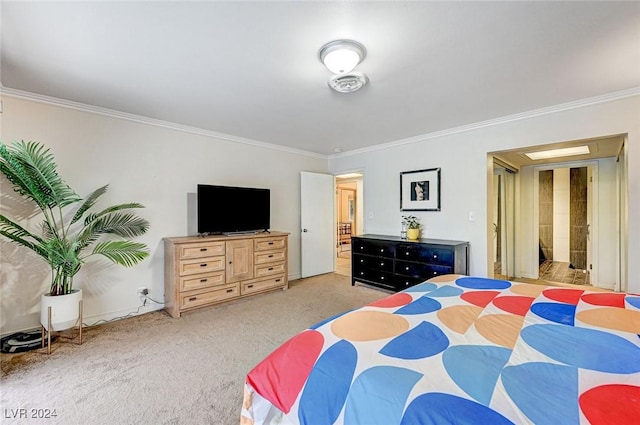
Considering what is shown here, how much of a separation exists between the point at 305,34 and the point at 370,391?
1981mm

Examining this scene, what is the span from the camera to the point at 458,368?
997 millimetres

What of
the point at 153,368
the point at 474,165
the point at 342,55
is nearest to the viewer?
the point at 342,55

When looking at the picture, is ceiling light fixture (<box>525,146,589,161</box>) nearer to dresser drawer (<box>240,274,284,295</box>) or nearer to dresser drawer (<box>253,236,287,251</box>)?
dresser drawer (<box>253,236,287,251</box>)

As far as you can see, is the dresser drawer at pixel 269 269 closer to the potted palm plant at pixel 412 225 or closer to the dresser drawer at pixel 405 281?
the dresser drawer at pixel 405 281

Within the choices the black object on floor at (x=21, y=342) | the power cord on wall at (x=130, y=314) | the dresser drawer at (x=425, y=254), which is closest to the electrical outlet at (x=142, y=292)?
the power cord on wall at (x=130, y=314)

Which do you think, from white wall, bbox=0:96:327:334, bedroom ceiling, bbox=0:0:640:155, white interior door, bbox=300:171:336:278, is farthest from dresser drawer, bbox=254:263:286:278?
bedroom ceiling, bbox=0:0:640:155

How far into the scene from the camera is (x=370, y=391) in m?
0.95

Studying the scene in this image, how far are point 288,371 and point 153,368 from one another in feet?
5.42

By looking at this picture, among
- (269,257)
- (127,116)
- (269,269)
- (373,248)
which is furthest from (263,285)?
(127,116)

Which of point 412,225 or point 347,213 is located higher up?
point 347,213

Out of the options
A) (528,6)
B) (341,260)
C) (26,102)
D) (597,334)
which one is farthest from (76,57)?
(341,260)

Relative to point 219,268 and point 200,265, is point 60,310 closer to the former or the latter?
point 200,265

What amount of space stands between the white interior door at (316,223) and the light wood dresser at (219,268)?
35.9 inches

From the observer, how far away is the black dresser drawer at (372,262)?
13.5 feet
